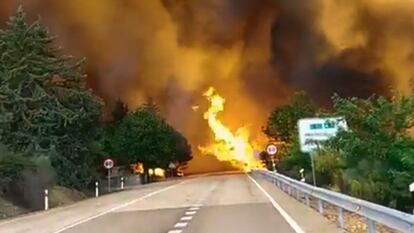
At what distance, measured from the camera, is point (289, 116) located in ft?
240

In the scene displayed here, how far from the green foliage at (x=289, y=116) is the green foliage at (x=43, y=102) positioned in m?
25.1

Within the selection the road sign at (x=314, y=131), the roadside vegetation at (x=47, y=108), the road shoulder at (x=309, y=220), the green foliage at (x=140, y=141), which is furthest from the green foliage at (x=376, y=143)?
the green foliage at (x=140, y=141)

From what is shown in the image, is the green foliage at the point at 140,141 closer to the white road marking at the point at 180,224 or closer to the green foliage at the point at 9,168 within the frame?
the green foliage at the point at 9,168

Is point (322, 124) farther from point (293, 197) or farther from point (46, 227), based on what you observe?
point (46, 227)

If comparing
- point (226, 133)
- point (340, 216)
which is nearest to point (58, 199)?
point (340, 216)

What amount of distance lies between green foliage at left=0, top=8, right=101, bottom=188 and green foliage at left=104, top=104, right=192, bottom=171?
36.6 metres

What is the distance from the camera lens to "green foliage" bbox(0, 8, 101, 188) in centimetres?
4925

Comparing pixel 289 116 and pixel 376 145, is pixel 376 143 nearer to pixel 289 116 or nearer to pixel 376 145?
pixel 376 145

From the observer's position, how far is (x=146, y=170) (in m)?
99.2

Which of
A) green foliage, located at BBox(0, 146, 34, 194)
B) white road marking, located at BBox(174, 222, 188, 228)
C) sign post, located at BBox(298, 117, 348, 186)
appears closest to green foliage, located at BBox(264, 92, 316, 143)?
green foliage, located at BBox(0, 146, 34, 194)

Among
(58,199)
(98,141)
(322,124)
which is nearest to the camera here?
(322,124)

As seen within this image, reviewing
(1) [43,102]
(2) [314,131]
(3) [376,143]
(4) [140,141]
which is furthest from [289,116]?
(3) [376,143]

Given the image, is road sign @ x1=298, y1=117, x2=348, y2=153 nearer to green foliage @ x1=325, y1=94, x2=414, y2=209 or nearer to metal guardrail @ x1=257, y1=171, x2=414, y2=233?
green foliage @ x1=325, y1=94, x2=414, y2=209

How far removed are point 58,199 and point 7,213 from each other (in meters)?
12.3
